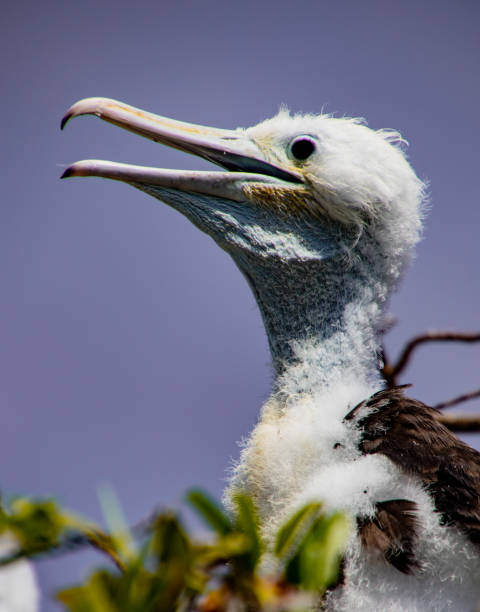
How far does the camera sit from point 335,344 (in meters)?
3.49

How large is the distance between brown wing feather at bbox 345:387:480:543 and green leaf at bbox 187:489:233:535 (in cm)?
192

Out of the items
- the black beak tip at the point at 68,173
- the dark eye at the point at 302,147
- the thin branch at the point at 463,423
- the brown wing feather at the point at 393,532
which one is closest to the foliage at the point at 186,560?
the brown wing feather at the point at 393,532

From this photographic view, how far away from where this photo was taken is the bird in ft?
8.18

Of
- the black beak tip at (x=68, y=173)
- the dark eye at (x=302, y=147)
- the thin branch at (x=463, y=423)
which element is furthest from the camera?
the thin branch at (x=463, y=423)

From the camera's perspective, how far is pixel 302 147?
3.91m

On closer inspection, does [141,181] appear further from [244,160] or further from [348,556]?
[348,556]

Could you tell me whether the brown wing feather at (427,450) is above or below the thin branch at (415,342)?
below

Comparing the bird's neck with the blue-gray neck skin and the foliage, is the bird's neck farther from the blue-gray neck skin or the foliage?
the foliage

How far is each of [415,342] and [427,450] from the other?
6.09ft

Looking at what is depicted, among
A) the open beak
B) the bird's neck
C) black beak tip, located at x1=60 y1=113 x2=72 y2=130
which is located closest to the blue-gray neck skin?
the bird's neck

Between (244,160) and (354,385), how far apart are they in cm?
145

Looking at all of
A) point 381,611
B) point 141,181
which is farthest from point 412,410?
point 141,181

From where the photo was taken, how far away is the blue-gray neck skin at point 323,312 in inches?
136

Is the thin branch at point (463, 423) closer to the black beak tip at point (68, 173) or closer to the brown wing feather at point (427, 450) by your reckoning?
the brown wing feather at point (427, 450)
